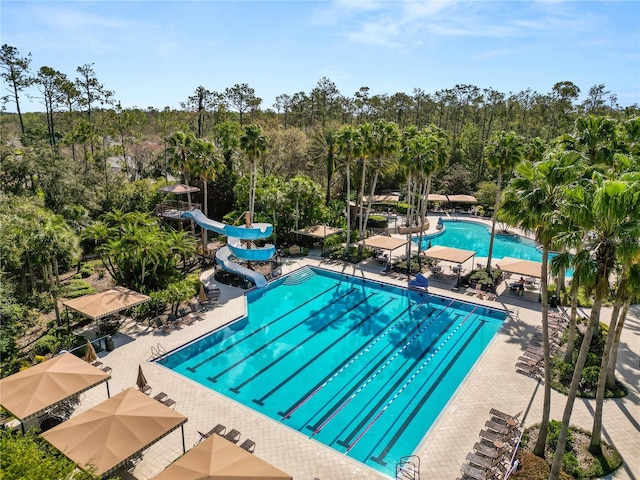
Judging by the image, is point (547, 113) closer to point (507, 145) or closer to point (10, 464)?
point (507, 145)

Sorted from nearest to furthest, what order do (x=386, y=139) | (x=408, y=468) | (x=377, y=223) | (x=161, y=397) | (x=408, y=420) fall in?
(x=408, y=468), (x=161, y=397), (x=408, y=420), (x=386, y=139), (x=377, y=223)

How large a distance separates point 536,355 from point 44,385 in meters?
18.7

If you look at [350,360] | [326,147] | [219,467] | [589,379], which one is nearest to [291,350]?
[350,360]

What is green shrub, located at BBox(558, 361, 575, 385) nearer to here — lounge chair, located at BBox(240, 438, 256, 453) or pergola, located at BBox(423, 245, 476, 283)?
pergola, located at BBox(423, 245, 476, 283)

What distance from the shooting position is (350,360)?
61.2ft

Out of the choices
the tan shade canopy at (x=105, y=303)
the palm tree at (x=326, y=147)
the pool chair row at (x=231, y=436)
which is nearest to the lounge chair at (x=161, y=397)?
the pool chair row at (x=231, y=436)

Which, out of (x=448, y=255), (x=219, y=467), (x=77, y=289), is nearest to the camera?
(x=219, y=467)

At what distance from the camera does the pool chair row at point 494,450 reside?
11461 millimetres

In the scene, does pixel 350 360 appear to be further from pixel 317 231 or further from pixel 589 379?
pixel 317 231

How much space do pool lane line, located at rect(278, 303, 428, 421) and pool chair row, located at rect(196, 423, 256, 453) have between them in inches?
84.9

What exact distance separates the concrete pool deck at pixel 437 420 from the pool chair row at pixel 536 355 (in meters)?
0.41

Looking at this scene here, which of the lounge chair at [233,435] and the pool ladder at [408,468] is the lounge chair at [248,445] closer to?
the lounge chair at [233,435]

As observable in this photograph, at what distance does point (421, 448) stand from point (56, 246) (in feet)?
58.4

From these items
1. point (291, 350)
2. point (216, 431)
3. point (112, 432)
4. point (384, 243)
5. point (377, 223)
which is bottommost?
point (291, 350)
